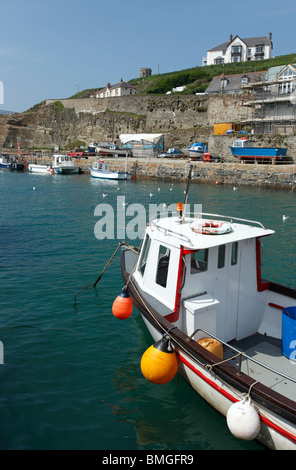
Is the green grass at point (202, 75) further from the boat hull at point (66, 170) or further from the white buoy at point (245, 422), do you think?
the white buoy at point (245, 422)

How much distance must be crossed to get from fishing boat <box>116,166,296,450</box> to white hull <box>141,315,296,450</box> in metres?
0.02

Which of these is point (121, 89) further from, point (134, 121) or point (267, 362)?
point (267, 362)

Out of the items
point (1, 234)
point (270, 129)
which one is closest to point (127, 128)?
point (270, 129)

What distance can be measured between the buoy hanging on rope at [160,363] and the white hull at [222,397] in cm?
44

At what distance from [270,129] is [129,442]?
4618cm

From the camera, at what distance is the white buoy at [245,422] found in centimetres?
468

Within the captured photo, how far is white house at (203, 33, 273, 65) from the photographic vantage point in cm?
8050

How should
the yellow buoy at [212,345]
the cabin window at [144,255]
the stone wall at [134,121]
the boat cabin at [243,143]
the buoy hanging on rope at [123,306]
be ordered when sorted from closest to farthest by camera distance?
the yellow buoy at [212,345], the buoy hanging on rope at [123,306], the cabin window at [144,255], the boat cabin at [243,143], the stone wall at [134,121]

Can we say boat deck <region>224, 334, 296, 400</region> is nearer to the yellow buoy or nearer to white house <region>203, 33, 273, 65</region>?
the yellow buoy

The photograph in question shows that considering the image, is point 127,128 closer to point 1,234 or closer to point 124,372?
point 1,234

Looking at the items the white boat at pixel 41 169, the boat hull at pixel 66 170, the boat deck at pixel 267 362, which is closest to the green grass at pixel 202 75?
the boat hull at pixel 66 170

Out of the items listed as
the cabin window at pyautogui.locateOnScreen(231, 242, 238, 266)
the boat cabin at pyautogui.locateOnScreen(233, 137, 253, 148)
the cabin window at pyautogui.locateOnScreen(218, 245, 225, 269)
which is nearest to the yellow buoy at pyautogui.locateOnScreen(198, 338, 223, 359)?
the cabin window at pyautogui.locateOnScreen(218, 245, 225, 269)
